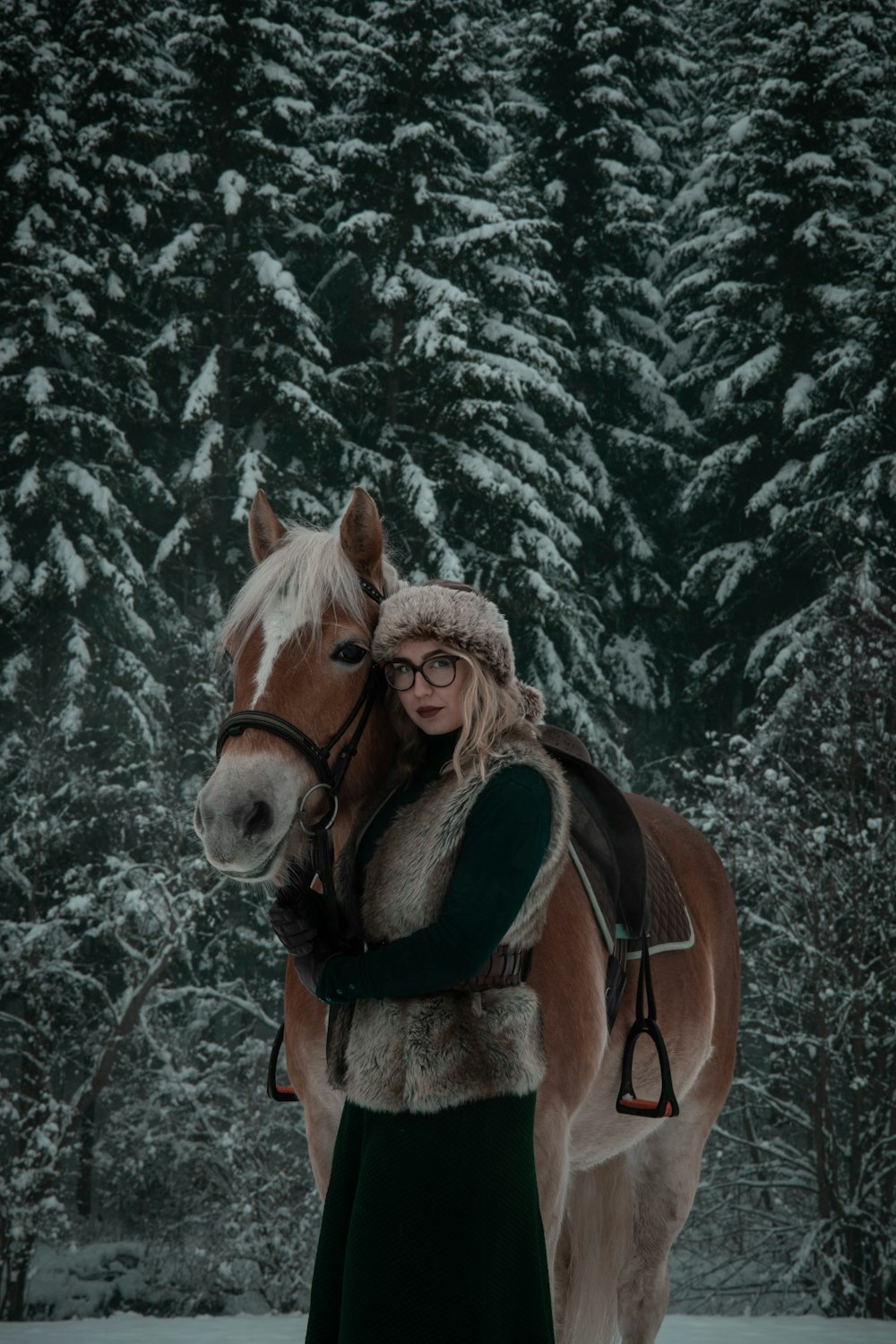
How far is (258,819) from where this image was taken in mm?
2172

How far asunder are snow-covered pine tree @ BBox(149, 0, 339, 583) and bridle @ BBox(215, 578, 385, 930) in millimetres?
13050

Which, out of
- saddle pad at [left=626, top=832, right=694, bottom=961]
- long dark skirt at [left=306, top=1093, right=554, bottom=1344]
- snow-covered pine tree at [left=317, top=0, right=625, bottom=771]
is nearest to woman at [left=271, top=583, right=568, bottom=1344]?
long dark skirt at [left=306, top=1093, right=554, bottom=1344]

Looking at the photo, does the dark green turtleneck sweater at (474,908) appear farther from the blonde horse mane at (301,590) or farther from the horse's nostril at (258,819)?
the blonde horse mane at (301,590)

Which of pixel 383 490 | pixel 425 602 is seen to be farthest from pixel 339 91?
pixel 425 602

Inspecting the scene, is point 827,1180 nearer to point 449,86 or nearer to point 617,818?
point 617,818

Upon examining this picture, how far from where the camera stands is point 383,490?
15.4 m

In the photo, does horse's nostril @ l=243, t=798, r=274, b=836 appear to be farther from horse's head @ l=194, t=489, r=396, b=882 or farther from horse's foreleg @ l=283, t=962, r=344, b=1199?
horse's foreleg @ l=283, t=962, r=344, b=1199

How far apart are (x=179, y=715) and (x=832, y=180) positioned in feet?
41.5

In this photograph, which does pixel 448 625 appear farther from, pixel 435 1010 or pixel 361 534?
pixel 435 1010

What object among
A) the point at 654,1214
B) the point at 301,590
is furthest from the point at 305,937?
the point at 654,1214

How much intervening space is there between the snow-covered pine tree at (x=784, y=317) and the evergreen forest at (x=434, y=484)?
72 millimetres

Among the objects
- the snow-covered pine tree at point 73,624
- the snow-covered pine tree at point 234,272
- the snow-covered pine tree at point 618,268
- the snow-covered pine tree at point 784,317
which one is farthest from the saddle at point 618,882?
the snow-covered pine tree at point 618,268

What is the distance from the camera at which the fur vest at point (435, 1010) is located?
201 centimetres

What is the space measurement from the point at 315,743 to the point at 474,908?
569 millimetres
